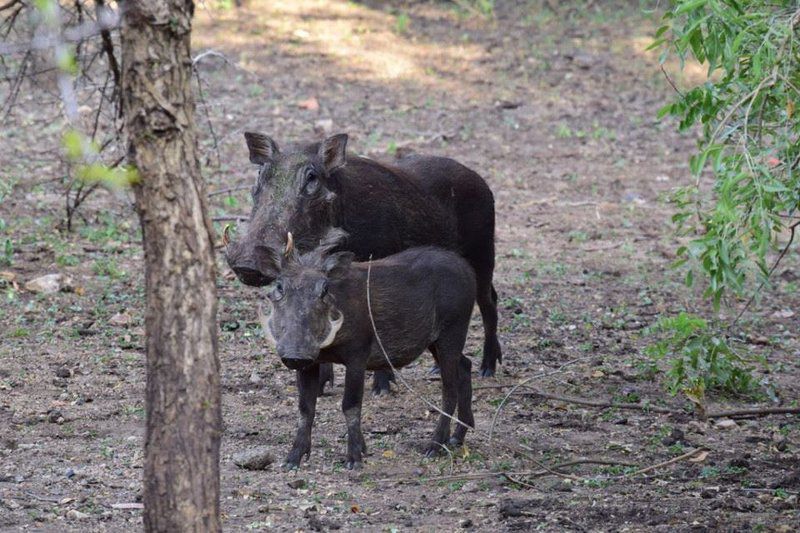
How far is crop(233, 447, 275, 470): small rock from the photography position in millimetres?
5281

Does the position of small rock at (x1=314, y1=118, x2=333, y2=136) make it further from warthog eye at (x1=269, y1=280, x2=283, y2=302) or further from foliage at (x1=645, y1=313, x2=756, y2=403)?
warthog eye at (x1=269, y1=280, x2=283, y2=302)

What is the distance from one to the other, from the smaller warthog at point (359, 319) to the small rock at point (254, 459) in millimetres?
106

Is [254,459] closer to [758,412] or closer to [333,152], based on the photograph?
[333,152]

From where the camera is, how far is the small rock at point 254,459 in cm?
528

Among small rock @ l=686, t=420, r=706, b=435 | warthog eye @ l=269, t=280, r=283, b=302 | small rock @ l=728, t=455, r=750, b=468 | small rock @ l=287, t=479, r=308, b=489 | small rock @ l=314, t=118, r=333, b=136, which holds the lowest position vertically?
small rock @ l=686, t=420, r=706, b=435

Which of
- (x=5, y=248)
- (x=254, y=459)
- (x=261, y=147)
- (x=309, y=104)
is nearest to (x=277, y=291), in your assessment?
(x=254, y=459)

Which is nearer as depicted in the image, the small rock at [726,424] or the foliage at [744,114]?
the foliage at [744,114]

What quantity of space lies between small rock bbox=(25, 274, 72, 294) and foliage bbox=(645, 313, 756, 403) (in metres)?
3.95

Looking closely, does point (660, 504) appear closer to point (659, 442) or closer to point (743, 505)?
point (743, 505)

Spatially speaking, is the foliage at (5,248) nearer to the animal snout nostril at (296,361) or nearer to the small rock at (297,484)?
the animal snout nostril at (296,361)

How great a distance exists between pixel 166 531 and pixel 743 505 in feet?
7.94

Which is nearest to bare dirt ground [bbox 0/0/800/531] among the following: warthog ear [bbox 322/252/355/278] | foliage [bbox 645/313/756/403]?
foliage [bbox 645/313/756/403]

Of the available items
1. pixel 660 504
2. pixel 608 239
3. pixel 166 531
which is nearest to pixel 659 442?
pixel 660 504

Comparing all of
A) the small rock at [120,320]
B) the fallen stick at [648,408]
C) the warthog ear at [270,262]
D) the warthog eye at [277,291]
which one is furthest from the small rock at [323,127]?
the warthog eye at [277,291]
